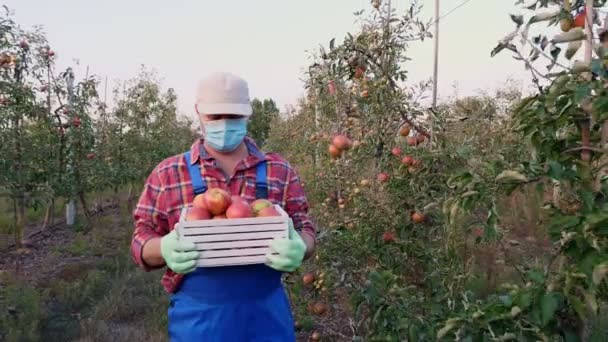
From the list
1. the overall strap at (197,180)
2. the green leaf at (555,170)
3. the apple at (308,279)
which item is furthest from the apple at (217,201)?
the apple at (308,279)

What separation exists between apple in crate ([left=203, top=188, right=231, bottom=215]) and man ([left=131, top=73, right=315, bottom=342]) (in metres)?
0.12

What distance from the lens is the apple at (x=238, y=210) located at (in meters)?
1.55

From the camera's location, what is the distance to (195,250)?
1498mm

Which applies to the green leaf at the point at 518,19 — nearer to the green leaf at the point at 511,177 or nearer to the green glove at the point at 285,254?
the green leaf at the point at 511,177

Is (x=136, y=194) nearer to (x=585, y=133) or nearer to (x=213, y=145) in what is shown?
(x=213, y=145)

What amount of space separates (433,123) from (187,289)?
1.57m

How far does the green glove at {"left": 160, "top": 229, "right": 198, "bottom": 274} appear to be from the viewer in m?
1.47

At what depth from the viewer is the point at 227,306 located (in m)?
1.61

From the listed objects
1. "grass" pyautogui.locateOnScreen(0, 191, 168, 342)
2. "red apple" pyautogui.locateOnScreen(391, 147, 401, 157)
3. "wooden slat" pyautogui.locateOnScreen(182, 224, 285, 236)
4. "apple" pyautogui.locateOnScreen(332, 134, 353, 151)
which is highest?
"apple" pyautogui.locateOnScreen(332, 134, 353, 151)

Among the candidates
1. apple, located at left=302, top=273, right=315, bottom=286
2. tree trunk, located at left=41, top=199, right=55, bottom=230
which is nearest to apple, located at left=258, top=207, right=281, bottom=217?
apple, located at left=302, top=273, right=315, bottom=286

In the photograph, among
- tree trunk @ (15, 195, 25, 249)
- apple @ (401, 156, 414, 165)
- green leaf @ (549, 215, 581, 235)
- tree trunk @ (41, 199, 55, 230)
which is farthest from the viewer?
tree trunk @ (41, 199, 55, 230)

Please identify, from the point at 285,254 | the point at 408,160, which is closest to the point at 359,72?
the point at 408,160

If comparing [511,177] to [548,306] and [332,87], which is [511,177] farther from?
[332,87]

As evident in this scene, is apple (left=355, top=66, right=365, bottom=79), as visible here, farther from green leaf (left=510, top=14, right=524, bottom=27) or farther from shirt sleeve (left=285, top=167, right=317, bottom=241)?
green leaf (left=510, top=14, right=524, bottom=27)
